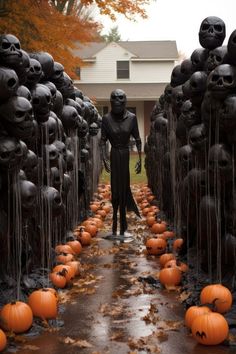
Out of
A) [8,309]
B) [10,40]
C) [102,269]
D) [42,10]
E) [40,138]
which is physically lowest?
[102,269]

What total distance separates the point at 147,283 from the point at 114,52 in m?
35.7

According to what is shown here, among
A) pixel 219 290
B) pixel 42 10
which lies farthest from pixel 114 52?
pixel 219 290

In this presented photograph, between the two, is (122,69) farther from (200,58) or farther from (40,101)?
(40,101)

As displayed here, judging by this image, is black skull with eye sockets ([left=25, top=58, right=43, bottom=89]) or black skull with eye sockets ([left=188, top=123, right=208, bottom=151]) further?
black skull with eye sockets ([left=25, top=58, right=43, bottom=89])

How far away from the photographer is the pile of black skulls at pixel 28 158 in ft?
19.0

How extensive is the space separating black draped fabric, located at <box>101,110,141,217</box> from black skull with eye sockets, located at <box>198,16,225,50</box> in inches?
165

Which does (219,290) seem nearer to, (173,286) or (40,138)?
(173,286)

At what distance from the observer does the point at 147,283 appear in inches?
300

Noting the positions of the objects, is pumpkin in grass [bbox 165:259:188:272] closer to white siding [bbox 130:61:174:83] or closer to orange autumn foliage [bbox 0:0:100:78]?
orange autumn foliage [bbox 0:0:100:78]

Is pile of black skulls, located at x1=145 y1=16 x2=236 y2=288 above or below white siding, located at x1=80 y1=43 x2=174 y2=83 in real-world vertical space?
below

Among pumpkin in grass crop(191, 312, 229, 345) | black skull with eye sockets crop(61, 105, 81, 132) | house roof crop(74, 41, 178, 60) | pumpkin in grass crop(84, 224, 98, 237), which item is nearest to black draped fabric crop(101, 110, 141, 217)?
pumpkin in grass crop(84, 224, 98, 237)

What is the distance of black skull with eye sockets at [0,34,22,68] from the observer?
19.4 feet

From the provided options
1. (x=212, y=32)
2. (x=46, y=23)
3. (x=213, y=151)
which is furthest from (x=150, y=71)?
(x=213, y=151)

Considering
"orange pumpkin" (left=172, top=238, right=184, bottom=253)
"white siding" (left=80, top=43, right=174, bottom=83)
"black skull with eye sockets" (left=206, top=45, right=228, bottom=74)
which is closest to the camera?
"black skull with eye sockets" (left=206, top=45, right=228, bottom=74)
